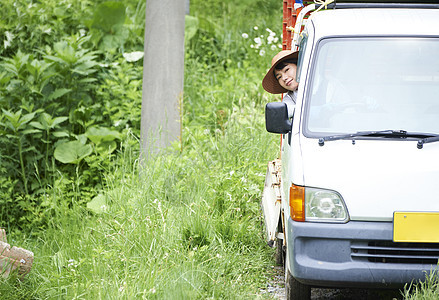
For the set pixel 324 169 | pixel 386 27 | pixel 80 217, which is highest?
pixel 386 27

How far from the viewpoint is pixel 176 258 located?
16.3ft

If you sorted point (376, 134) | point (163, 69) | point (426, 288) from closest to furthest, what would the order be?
point (426, 288) → point (376, 134) → point (163, 69)

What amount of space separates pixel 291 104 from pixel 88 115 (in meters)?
4.89

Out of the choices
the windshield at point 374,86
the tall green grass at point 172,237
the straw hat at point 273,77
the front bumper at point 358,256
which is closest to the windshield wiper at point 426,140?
the windshield at point 374,86

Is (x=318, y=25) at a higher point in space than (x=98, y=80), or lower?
higher

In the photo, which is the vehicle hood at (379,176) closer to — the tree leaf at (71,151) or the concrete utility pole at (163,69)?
the concrete utility pole at (163,69)

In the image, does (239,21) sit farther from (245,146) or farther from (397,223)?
(397,223)

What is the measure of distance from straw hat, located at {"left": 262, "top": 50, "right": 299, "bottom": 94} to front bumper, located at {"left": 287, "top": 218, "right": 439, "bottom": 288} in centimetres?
200

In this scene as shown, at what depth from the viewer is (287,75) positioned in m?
5.60

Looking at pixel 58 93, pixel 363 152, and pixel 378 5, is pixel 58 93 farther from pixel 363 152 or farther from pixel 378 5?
pixel 363 152

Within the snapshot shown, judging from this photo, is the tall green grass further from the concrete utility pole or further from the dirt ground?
the concrete utility pole

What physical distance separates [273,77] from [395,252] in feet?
7.51

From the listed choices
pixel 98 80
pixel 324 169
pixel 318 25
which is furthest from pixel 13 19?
pixel 324 169

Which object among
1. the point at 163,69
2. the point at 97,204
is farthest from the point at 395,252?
the point at 163,69
